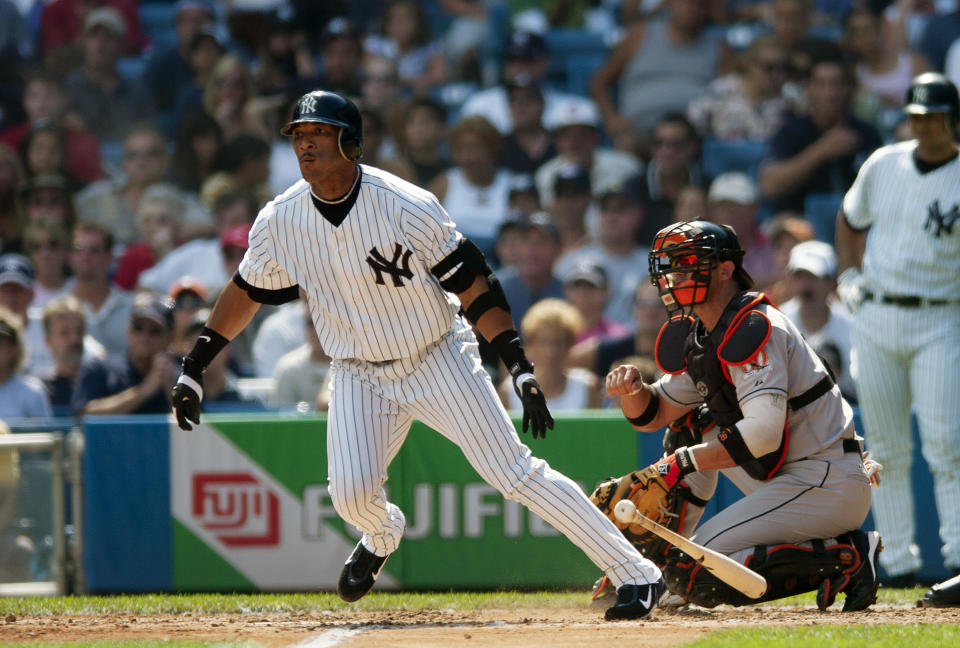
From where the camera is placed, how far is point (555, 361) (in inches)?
308

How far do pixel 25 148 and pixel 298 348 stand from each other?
12.6 feet

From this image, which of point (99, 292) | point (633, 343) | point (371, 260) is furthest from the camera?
point (99, 292)

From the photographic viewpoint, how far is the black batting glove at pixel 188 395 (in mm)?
4914

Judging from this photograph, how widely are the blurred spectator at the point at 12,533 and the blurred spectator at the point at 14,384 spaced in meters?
0.90

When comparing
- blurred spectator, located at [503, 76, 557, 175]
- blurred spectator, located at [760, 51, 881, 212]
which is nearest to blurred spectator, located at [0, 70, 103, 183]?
blurred spectator, located at [503, 76, 557, 175]

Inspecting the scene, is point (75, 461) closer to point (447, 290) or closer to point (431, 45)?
point (447, 290)

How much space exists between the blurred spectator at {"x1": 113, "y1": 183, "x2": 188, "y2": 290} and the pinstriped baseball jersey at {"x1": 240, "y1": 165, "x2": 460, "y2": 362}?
5.63 meters

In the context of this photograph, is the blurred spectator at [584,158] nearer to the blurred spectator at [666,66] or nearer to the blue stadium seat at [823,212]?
the blurred spectator at [666,66]

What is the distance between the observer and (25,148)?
11141 mm

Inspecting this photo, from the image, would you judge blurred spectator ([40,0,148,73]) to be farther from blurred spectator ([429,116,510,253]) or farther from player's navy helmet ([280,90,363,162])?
player's navy helmet ([280,90,363,162])

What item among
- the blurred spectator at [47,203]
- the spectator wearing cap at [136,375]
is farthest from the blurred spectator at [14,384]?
the blurred spectator at [47,203]

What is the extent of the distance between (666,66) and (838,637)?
7.72 metres

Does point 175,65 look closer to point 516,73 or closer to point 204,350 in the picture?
point 516,73

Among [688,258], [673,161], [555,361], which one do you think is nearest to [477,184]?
[673,161]
